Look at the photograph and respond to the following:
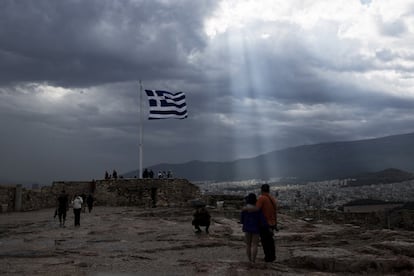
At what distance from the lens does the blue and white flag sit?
3111 centimetres

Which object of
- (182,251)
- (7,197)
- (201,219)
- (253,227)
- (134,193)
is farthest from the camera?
(134,193)

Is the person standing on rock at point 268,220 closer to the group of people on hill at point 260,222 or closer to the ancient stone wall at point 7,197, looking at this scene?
the group of people on hill at point 260,222

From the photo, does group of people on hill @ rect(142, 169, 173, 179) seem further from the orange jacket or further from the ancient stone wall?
the orange jacket

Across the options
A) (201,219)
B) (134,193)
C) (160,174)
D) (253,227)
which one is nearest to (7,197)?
(134,193)

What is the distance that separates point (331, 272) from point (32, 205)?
1011 inches

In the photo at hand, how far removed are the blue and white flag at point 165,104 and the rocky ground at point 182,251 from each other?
12.9 metres

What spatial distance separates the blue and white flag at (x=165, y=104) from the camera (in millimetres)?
31109

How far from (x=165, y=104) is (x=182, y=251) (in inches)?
788

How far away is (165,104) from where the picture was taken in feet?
103

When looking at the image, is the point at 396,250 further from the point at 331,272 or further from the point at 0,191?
the point at 0,191

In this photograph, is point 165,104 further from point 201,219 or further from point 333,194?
point 333,194

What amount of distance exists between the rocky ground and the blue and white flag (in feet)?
42.4

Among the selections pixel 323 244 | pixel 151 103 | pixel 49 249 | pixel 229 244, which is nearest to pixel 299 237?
pixel 323 244

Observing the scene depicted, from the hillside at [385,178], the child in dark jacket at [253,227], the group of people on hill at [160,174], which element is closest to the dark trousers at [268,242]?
the child in dark jacket at [253,227]
